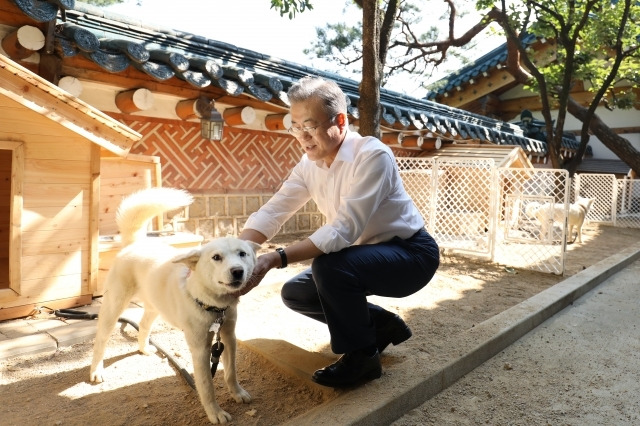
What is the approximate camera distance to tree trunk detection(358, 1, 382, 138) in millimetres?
5270

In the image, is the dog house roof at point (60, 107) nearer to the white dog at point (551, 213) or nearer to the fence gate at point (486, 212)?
the fence gate at point (486, 212)

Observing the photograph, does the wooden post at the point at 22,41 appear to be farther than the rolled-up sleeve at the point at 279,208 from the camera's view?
Yes

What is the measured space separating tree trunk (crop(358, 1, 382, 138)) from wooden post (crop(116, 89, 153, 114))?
259 cm

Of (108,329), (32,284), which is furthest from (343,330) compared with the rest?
(32,284)

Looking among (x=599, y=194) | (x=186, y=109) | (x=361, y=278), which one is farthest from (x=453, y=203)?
(x=599, y=194)

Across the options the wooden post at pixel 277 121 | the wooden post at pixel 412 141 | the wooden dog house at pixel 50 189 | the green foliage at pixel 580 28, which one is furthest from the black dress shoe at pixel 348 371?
the green foliage at pixel 580 28

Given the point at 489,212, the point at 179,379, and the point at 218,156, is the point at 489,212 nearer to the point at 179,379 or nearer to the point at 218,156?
the point at 218,156

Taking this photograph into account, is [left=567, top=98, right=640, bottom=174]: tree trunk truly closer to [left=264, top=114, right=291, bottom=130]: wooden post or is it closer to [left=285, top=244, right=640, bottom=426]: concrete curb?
[left=285, top=244, right=640, bottom=426]: concrete curb

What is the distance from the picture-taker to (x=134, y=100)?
16.7 feet

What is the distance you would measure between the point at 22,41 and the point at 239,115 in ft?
8.88

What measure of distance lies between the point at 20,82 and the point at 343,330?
9.51ft

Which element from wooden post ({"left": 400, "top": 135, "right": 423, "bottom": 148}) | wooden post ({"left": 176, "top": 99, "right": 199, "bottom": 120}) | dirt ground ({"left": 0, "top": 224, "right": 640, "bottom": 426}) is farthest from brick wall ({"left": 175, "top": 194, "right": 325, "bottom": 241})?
wooden post ({"left": 400, "top": 135, "right": 423, "bottom": 148})

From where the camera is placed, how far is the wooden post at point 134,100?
201 inches

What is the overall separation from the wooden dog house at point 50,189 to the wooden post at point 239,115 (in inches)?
102
